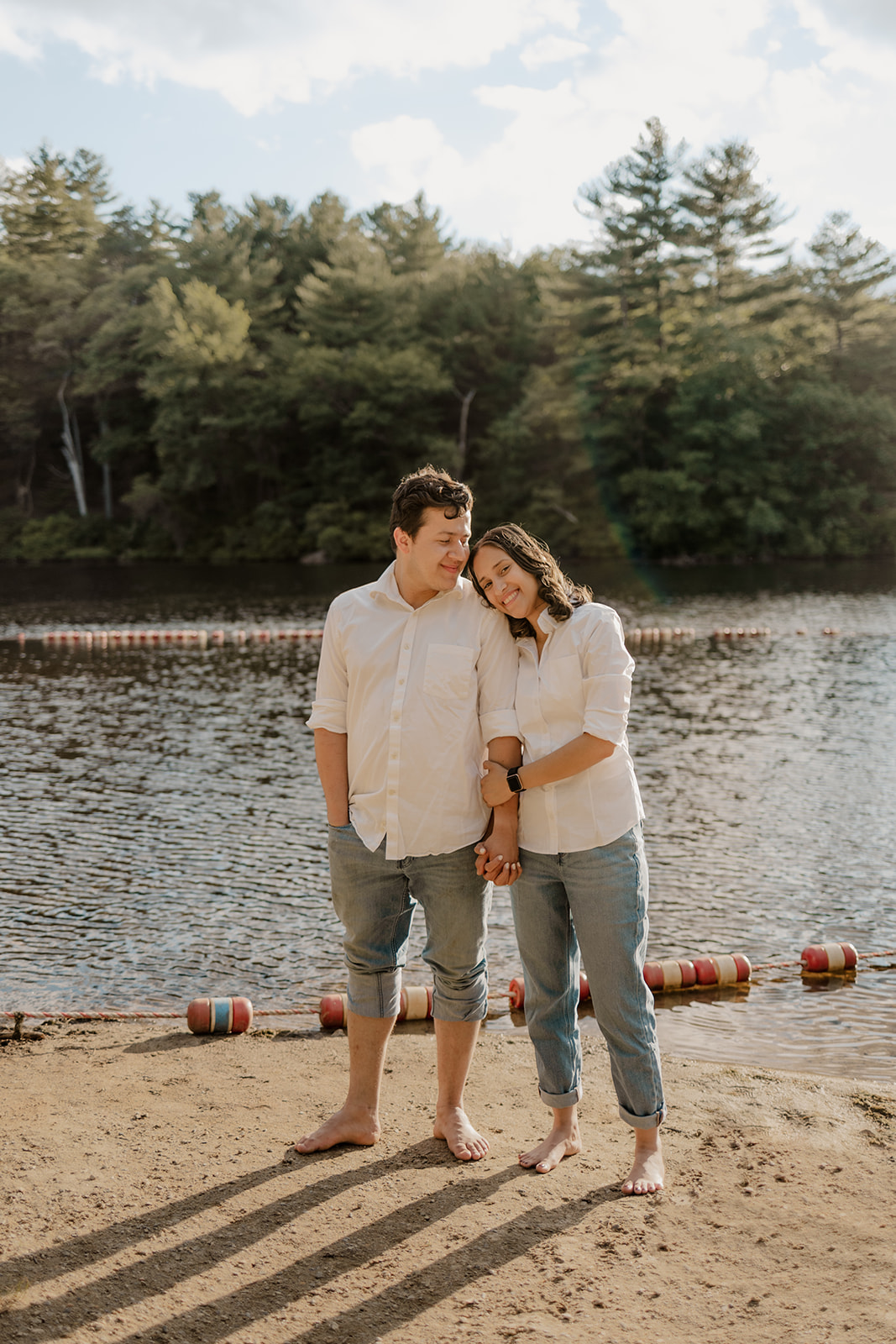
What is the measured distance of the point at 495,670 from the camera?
12.3 ft

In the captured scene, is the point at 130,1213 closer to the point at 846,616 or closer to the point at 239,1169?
the point at 239,1169

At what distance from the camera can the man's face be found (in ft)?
Answer: 12.2

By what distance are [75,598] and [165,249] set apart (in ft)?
113

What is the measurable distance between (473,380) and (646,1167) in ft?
182

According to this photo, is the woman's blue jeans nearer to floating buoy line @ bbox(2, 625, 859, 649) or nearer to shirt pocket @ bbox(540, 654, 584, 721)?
shirt pocket @ bbox(540, 654, 584, 721)

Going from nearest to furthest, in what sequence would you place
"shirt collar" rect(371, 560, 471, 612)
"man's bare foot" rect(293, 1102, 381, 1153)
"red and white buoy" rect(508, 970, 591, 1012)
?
"shirt collar" rect(371, 560, 471, 612) → "man's bare foot" rect(293, 1102, 381, 1153) → "red and white buoy" rect(508, 970, 591, 1012)

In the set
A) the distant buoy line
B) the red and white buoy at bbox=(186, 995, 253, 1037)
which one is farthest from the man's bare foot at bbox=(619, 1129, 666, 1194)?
the distant buoy line

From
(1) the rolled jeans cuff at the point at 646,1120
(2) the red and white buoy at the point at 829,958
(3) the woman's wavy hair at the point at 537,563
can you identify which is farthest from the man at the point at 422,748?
(2) the red and white buoy at the point at 829,958

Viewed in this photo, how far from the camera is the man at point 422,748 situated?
372 centimetres

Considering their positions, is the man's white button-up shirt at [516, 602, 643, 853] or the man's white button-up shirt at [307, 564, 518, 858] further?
the man's white button-up shirt at [307, 564, 518, 858]

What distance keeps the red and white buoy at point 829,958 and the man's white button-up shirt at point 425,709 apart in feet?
11.8

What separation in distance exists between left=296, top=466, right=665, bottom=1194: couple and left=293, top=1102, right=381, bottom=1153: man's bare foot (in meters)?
0.35

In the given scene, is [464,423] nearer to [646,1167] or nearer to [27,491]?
[27,491]

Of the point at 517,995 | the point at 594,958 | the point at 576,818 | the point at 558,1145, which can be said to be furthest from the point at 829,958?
the point at 576,818
